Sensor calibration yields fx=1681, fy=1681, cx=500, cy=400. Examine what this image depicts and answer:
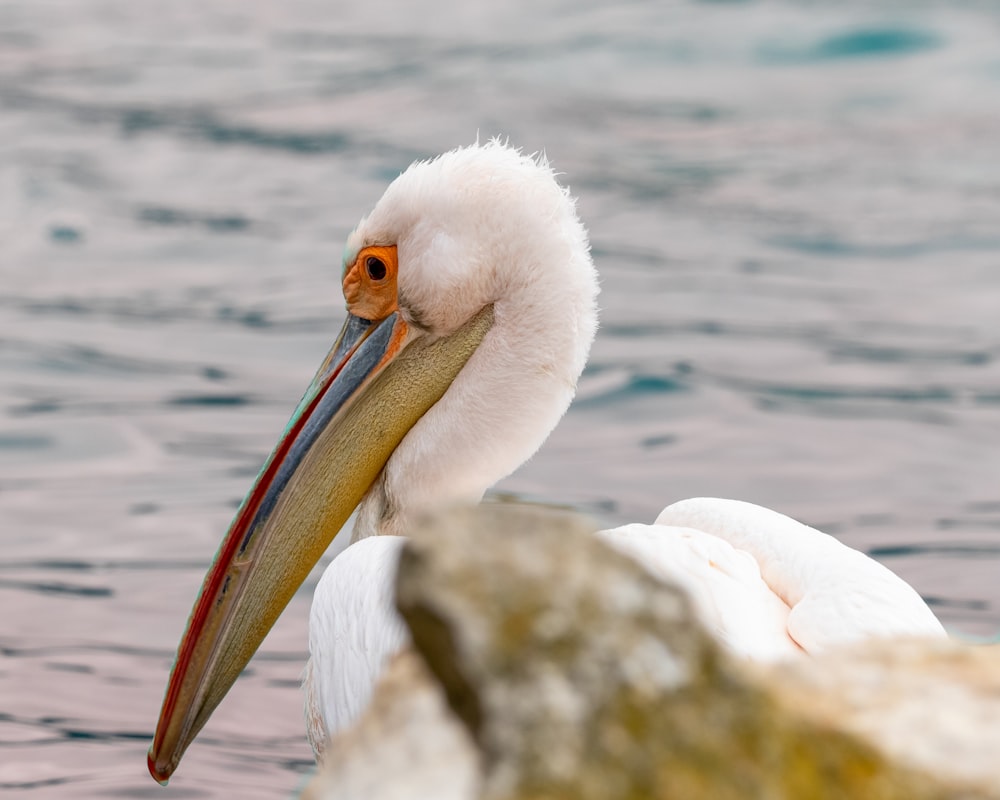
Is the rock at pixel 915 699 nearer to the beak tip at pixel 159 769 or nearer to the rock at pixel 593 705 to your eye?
the rock at pixel 593 705

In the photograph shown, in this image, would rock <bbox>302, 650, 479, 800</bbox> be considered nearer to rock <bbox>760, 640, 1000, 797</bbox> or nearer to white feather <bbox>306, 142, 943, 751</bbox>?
rock <bbox>760, 640, 1000, 797</bbox>

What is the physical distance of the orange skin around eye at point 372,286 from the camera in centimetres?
360

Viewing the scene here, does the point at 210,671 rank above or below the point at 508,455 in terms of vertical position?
below

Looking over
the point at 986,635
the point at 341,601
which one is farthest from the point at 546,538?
the point at 986,635

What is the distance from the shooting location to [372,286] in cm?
364

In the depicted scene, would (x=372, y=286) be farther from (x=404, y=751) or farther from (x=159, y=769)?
(x=404, y=751)

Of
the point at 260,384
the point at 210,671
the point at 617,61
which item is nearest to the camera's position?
the point at 210,671

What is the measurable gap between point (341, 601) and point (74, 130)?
10.6 m

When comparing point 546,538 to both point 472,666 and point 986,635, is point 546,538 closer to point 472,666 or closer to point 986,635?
point 472,666

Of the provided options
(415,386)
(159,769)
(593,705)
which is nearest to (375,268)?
(415,386)

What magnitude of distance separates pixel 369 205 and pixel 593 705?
9951mm

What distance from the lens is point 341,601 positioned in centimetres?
303

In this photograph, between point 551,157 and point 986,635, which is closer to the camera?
point 986,635

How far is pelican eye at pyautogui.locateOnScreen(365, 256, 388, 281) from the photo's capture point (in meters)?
3.60
